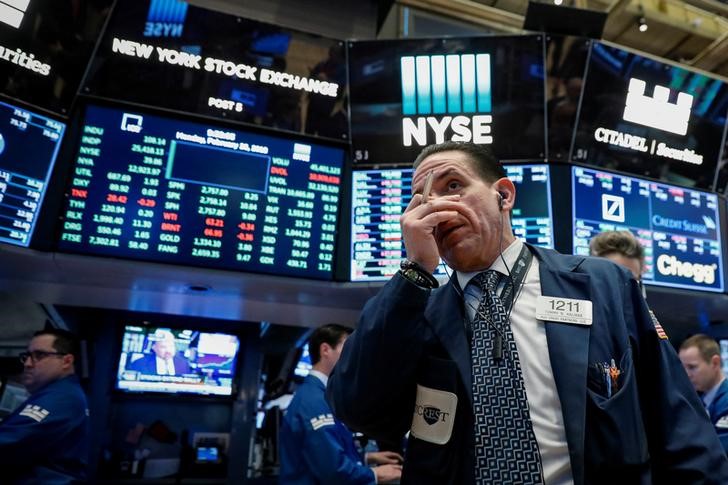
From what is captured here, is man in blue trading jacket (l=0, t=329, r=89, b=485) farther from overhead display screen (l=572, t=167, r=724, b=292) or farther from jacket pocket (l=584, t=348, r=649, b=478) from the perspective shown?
overhead display screen (l=572, t=167, r=724, b=292)

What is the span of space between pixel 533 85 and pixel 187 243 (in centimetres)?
207

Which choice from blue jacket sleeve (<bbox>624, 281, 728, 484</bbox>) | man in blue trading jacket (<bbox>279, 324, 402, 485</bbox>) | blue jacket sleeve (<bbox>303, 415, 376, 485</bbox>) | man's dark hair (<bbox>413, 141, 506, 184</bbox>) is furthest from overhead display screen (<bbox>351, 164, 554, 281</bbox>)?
blue jacket sleeve (<bbox>624, 281, 728, 484</bbox>)

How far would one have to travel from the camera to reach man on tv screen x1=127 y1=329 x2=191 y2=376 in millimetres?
4746

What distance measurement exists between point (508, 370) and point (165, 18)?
278cm

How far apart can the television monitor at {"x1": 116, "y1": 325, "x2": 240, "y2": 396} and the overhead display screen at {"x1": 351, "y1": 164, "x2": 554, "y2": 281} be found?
2451 millimetres

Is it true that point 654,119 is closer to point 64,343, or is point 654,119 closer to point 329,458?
point 329,458

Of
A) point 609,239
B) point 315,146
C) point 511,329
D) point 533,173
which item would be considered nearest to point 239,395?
point 315,146

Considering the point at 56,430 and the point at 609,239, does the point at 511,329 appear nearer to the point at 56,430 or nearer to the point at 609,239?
the point at 609,239

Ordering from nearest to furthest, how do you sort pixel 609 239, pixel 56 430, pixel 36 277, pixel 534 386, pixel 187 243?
pixel 534 386 → pixel 609 239 → pixel 56 430 → pixel 187 243 → pixel 36 277

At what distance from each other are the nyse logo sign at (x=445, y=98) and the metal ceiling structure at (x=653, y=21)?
151 cm

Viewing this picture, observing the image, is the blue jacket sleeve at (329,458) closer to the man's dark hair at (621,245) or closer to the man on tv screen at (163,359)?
the man's dark hair at (621,245)

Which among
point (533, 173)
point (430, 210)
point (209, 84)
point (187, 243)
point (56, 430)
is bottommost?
point (56, 430)

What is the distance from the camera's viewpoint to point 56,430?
2615 millimetres

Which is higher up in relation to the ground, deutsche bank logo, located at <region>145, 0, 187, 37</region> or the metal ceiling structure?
the metal ceiling structure
